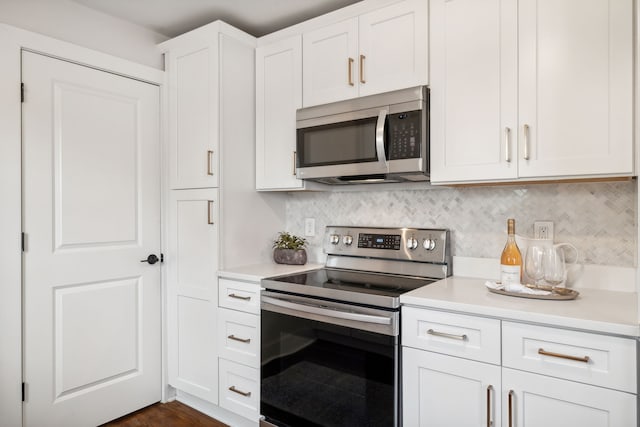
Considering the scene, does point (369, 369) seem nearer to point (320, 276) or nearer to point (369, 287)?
point (369, 287)

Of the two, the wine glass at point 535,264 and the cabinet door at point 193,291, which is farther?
the cabinet door at point 193,291

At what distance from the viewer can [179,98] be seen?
250cm

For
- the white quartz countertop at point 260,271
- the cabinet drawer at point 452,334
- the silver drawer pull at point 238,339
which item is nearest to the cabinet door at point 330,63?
the white quartz countertop at point 260,271

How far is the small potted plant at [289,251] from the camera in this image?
2.49m

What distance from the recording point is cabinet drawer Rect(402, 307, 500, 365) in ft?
4.78

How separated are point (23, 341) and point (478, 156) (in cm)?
232

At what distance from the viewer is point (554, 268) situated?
1.65 meters

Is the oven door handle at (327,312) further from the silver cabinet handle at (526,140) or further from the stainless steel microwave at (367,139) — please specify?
the silver cabinet handle at (526,140)

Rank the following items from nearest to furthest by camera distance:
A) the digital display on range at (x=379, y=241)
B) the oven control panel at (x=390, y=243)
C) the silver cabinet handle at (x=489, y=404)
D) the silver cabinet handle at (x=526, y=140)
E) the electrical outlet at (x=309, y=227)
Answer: the silver cabinet handle at (x=489, y=404) < the silver cabinet handle at (x=526, y=140) < the oven control panel at (x=390, y=243) < the digital display on range at (x=379, y=241) < the electrical outlet at (x=309, y=227)

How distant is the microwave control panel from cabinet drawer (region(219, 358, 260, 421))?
4.31ft

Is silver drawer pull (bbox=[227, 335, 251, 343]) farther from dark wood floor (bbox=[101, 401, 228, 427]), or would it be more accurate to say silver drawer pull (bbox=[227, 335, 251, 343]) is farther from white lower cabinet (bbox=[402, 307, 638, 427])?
white lower cabinet (bbox=[402, 307, 638, 427])

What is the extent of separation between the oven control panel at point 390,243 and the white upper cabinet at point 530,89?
40 centimetres

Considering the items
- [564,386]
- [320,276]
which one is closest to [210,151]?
[320,276]

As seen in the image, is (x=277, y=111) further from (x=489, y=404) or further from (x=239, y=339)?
(x=489, y=404)
